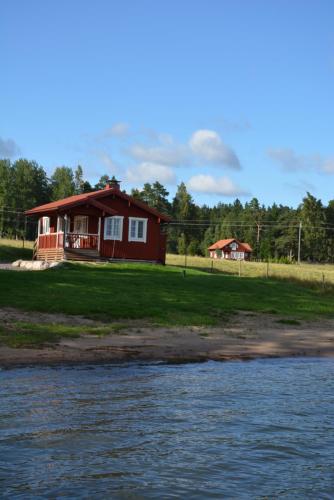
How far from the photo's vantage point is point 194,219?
456ft

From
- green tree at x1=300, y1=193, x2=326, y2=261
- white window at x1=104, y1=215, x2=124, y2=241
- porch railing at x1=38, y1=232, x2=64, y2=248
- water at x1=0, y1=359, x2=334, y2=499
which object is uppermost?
green tree at x1=300, y1=193, x2=326, y2=261

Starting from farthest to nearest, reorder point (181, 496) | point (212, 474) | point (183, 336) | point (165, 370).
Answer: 1. point (183, 336)
2. point (165, 370)
3. point (212, 474)
4. point (181, 496)

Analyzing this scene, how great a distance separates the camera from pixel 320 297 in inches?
1020

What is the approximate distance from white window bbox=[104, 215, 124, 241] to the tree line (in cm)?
4917

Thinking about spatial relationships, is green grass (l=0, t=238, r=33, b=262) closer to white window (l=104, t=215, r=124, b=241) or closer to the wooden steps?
the wooden steps

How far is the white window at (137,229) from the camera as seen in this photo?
37550 millimetres

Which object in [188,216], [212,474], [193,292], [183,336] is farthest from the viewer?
[188,216]

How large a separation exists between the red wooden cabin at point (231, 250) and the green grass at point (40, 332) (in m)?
103

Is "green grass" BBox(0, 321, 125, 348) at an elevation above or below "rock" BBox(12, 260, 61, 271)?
below

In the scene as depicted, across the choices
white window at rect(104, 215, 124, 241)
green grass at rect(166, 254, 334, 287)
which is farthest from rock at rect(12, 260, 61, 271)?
green grass at rect(166, 254, 334, 287)

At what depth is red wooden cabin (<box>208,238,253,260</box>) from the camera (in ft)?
385

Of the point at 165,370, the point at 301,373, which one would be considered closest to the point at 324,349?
the point at 301,373

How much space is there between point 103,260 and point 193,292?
14.7m

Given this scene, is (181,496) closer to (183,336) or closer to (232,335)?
(183,336)
